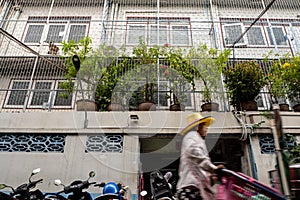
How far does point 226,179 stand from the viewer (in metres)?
2.14

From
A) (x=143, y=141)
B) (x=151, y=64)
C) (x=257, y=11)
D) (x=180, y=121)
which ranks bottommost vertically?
(x=143, y=141)

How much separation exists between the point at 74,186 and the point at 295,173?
313cm

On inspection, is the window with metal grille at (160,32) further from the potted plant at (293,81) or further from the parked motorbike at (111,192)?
the parked motorbike at (111,192)

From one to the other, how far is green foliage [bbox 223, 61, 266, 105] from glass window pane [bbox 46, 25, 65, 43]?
6.25 metres

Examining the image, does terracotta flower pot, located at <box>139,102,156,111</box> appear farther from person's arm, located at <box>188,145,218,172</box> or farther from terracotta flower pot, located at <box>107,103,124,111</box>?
person's arm, located at <box>188,145,218,172</box>

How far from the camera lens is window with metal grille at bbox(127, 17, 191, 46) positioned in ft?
27.0

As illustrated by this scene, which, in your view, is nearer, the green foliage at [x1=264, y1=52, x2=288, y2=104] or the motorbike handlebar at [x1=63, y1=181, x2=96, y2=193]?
the motorbike handlebar at [x1=63, y1=181, x2=96, y2=193]

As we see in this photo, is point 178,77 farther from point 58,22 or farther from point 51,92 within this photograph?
point 58,22

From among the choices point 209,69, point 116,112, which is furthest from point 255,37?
point 116,112

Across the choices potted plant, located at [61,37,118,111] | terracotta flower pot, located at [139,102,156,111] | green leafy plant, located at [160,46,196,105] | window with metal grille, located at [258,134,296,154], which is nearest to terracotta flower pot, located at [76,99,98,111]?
potted plant, located at [61,37,118,111]

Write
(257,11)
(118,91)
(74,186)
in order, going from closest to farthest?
(74,186)
(118,91)
(257,11)

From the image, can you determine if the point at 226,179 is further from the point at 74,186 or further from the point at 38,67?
the point at 38,67

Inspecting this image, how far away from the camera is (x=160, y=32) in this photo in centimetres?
840

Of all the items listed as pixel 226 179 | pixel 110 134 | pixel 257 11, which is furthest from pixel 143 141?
pixel 257 11
